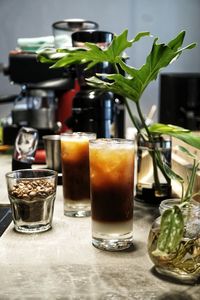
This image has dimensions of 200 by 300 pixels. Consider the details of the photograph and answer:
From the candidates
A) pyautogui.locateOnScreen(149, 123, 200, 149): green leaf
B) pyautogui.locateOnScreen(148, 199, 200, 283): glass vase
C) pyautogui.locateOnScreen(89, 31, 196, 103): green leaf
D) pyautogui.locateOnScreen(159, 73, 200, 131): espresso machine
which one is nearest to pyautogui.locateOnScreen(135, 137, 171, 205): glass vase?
pyautogui.locateOnScreen(149, 123, 200, 149): green leaf

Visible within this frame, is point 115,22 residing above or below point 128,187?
above

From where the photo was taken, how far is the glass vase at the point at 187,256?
0.67 m

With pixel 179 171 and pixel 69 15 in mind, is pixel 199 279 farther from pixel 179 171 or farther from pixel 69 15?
pixel 69 15

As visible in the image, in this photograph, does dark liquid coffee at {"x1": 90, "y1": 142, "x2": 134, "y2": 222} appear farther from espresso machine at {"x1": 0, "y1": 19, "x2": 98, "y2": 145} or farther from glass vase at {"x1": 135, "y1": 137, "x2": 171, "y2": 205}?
espresso machine at {"x1": 0, "y1": 19, "x2": 98, "y2": 145}

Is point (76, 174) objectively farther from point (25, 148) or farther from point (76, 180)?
point (25, 148)

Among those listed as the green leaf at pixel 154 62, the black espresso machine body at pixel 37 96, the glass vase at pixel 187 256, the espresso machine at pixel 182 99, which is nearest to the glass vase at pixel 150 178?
the green leaf at pixel 154 62

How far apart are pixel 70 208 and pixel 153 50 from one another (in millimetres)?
400

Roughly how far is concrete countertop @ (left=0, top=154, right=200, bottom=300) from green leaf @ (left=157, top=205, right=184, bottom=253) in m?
0.07

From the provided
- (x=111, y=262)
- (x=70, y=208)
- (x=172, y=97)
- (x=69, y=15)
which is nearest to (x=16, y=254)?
(x=111, y=262)

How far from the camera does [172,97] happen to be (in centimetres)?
370

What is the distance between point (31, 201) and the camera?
0.89 meters

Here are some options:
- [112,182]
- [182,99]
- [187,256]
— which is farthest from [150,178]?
[182,99]

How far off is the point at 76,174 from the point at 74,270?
340 mm

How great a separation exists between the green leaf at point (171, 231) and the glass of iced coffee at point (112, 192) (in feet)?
0.66
